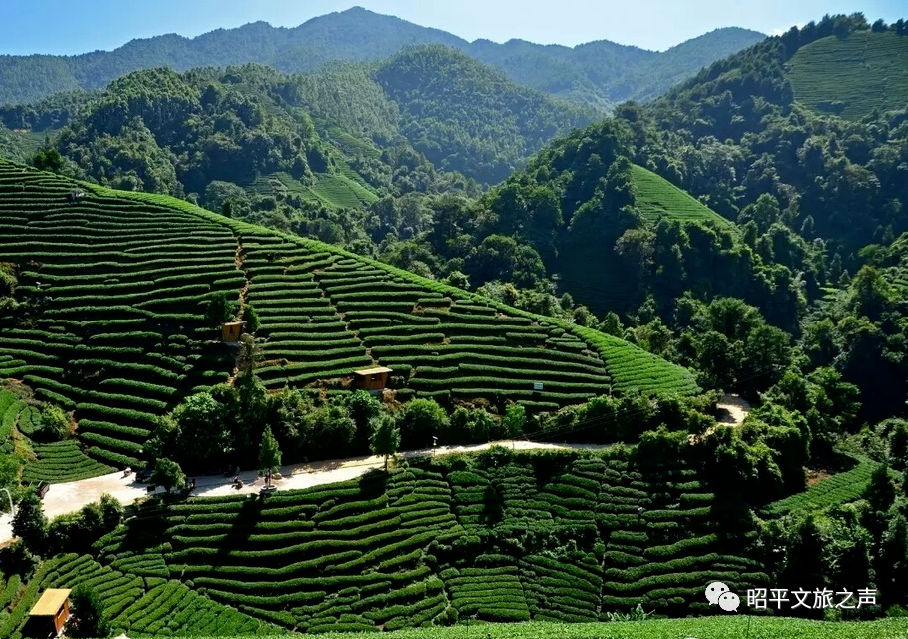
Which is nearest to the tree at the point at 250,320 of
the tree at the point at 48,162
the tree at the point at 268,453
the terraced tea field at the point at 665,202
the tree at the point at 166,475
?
the tree at the point at 268,453

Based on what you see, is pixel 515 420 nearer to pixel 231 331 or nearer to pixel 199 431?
pixel 199 431

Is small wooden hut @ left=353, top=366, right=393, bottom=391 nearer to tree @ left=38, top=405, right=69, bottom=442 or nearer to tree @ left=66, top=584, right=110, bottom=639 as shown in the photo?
tree @ left=38, top=405, right=69, bottom=442

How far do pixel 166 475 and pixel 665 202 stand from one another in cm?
9803

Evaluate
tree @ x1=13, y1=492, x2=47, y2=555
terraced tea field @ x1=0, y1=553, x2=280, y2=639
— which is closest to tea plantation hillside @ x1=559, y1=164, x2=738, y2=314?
terraced tea field @ x1=0, y1=553, x2=280, y2=639

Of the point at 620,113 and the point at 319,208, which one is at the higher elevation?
the point at 620,113

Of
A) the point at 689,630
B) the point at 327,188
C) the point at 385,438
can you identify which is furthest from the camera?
the point at 327,188

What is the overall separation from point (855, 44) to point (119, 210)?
166 meters

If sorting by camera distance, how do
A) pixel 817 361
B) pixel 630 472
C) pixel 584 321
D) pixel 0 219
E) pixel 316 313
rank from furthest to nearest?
1. pixel 817 361
2. pixel 584 321
3. pixel 0 219
4. pixel 316 313
5. pixel 630 472

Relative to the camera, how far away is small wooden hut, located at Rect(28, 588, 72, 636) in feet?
104

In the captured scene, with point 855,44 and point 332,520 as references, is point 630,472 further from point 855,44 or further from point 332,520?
point 855,44

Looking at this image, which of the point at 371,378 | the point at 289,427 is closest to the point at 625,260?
the point at 371,378

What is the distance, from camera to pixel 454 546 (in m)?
40.6

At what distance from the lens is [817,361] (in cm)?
8769

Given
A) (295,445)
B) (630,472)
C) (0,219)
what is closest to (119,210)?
(0,219)
